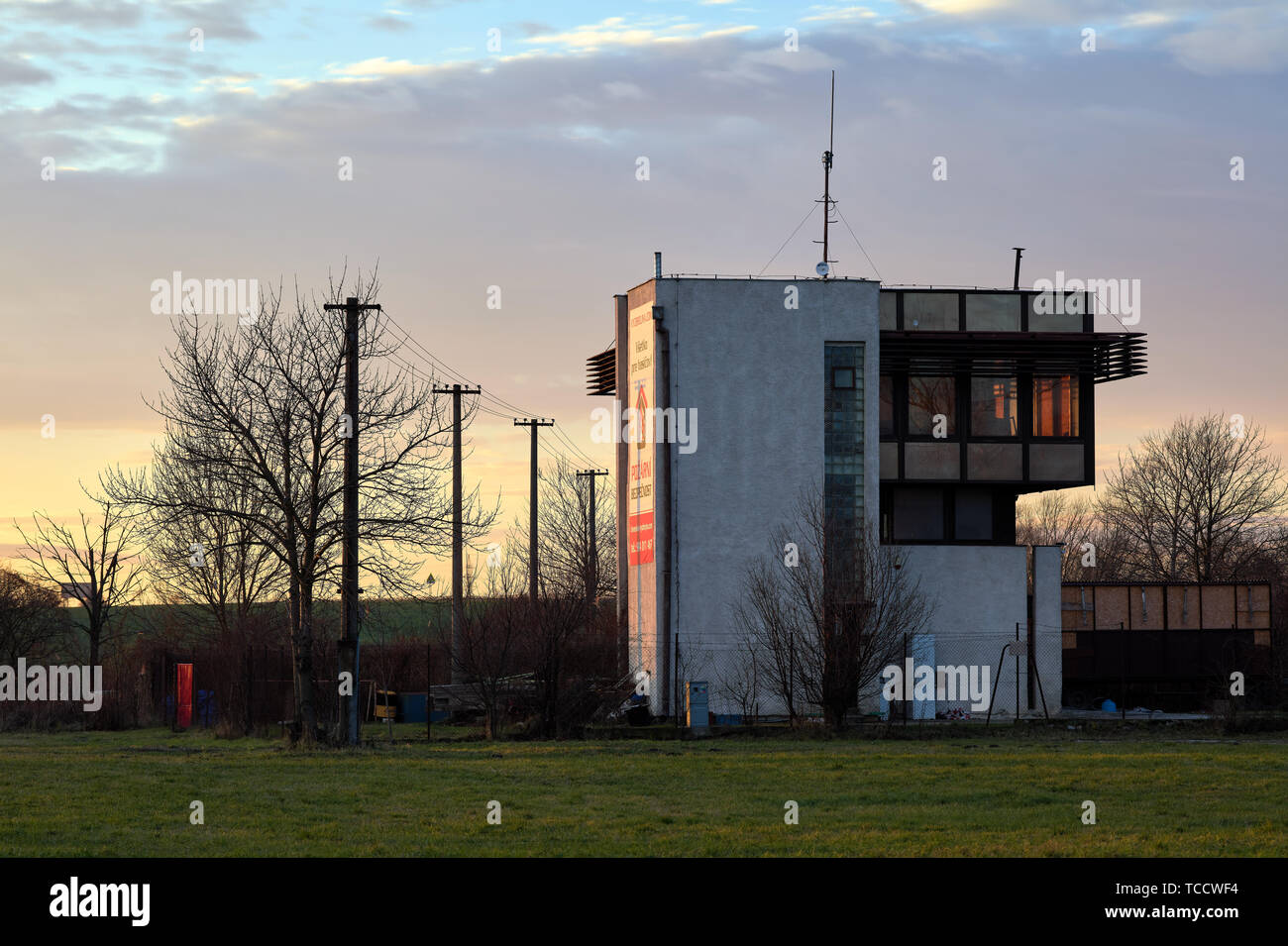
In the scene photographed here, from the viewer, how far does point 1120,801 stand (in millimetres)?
17562

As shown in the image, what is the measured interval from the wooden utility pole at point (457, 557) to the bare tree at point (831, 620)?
7.01m

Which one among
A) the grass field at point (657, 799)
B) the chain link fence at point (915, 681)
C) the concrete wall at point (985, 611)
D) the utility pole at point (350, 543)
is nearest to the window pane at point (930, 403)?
the concrete wall at point (985, 611)

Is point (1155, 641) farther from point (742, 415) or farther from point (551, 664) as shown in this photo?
point (551, 664)

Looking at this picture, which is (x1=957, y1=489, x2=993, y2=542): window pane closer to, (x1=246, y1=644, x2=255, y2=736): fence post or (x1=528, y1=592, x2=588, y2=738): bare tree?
(x1=528, y1=592, x2=588, y2=738): bare tree

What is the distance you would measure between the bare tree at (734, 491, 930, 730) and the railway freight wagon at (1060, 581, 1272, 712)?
7.84m

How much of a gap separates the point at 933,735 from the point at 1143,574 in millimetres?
44076

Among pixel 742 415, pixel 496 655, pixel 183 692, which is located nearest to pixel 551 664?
pixel 496 655

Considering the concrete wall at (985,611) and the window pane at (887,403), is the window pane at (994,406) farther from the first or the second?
the concrete wall at (985,611)

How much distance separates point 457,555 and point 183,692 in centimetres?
850

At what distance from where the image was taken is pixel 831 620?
102ft

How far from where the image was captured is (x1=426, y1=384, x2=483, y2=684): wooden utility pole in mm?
33375
